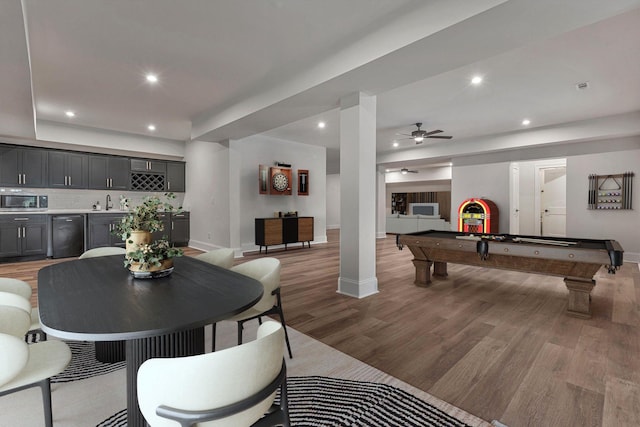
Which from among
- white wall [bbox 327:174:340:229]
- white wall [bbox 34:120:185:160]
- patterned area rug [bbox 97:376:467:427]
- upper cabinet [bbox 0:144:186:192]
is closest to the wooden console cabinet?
upper cabinet [bbox 0:144:186:192]

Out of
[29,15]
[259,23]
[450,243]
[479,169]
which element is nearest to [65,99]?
[29,15]

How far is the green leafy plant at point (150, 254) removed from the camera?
183cm

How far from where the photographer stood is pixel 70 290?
5.21 feet

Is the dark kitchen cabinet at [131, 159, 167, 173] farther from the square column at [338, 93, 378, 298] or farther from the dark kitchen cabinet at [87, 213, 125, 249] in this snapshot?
the square column at [338, 93, 378, 298]

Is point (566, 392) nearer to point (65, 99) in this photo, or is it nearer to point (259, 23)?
point (259, 23)

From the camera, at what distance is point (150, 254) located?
1.85 meters

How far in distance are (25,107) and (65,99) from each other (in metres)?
0.83

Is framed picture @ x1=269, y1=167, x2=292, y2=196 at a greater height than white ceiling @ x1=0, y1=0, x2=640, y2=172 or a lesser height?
lesser

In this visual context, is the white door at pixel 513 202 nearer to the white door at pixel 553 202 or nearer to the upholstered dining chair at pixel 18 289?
the white door at pixel 553 202

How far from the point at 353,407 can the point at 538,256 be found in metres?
2.63

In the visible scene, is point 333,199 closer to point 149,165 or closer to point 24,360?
point 149,165

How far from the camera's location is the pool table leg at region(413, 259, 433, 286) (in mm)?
4223

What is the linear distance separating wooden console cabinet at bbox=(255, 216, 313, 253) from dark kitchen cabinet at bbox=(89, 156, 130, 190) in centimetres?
341

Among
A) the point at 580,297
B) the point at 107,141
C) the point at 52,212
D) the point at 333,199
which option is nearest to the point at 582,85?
the point at 580,297
